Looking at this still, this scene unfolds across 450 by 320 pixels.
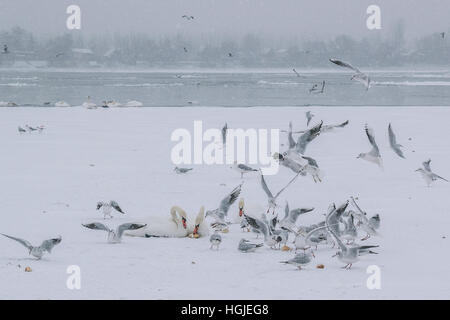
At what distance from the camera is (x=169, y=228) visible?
8758 millimetres

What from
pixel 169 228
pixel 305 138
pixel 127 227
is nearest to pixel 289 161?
pixel 305 138

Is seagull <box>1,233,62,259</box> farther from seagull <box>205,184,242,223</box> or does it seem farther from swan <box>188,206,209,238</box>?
seagull <box>205,184,242,223</box>

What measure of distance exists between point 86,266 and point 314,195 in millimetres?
5409

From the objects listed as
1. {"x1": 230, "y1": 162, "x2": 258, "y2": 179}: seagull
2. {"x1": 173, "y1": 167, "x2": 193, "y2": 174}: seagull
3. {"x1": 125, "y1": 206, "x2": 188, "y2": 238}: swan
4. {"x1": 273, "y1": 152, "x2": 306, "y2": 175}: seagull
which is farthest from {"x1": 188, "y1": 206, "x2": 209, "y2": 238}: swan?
{"x1": 173, "y1": 167, "x2": 193, "y2": 174}: seagull

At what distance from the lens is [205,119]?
2691 cm

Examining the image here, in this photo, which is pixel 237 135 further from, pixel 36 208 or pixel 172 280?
pixel 172 280

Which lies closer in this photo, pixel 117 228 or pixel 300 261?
pixel 300 261

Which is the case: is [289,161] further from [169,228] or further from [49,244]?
[49,244]

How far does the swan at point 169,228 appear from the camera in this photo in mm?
8711

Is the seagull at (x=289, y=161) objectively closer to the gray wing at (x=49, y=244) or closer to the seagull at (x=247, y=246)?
the seagull at (x=247, y=246)

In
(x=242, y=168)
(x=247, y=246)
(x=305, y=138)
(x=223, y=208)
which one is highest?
(x=305, y=138)

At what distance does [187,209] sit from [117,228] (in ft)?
7.90

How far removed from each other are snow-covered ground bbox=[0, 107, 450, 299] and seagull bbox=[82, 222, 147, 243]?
0.13 meters
